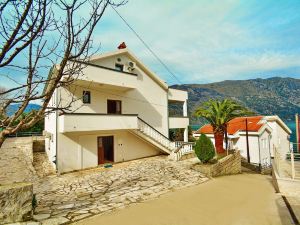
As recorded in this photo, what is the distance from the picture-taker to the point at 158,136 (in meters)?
19.4

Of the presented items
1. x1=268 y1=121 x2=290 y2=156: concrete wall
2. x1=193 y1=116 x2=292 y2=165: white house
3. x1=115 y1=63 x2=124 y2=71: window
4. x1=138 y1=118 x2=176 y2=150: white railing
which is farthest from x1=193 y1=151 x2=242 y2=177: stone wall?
x1=268 y1=121 x2=290 y2=156: concrete wall

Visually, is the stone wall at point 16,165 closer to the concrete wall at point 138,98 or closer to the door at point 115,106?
the concrete wall at point 138,98

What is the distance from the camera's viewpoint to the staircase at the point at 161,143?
18.5 metres

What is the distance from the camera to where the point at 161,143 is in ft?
63.9

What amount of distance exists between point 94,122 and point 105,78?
3.66 m

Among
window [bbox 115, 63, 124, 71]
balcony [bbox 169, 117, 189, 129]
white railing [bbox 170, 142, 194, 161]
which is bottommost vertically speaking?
white railing [bbox 170, 142, 194, 161]

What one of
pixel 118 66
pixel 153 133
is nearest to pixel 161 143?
pixel 153 133

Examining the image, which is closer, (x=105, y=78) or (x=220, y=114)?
(x=105, y=78)

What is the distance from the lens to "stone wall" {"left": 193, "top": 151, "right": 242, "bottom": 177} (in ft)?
46.8

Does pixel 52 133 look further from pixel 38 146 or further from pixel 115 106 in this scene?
pixel 38 146

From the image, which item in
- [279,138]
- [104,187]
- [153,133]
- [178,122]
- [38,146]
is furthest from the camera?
[279,138]

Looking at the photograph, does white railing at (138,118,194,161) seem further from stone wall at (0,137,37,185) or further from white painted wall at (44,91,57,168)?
stone wall at (0,137,37,185)

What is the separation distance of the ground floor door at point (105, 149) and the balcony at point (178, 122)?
298 inches

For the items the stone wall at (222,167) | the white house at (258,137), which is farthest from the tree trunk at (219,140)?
the white house at (258,137)
